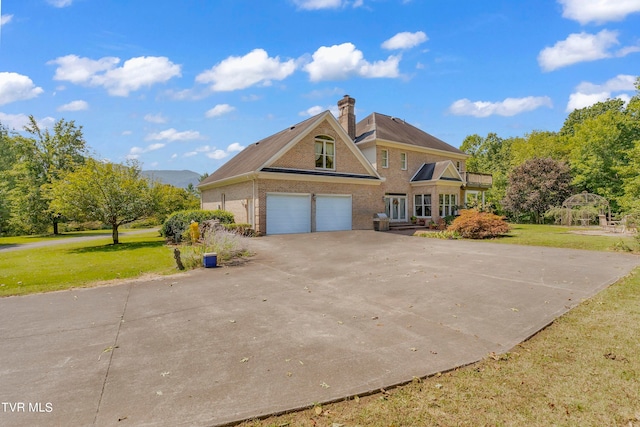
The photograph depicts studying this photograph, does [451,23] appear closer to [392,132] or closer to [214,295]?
[392,132]

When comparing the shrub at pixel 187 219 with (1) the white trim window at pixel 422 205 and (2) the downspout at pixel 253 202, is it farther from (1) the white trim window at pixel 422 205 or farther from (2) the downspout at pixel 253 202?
(1) the white trim window at pixel 422 205

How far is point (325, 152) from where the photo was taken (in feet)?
69.6

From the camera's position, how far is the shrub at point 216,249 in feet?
34.5

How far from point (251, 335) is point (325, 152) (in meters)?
17.6

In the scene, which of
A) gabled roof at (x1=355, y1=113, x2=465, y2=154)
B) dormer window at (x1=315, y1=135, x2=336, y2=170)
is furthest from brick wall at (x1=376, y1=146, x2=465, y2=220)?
dormer window at (x1=315, y1=135, x2=336, y2=170)

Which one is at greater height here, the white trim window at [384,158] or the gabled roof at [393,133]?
the gabled roof at [393,133]

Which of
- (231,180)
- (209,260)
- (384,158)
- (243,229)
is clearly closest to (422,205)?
(384,158)

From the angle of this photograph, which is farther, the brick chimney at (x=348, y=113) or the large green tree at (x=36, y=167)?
the large green tree at (x=36, y=167)

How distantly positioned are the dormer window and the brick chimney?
4.72 meters

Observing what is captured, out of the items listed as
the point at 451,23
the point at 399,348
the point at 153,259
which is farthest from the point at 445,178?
the point at 399,348

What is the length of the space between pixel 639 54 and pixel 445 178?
19.6 meters

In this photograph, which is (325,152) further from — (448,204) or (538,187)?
(538,187)

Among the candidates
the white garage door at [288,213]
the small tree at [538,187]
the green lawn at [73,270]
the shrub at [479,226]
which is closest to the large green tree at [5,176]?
the green lawn at [73,270]

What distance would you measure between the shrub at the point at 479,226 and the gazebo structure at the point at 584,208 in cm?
1350
